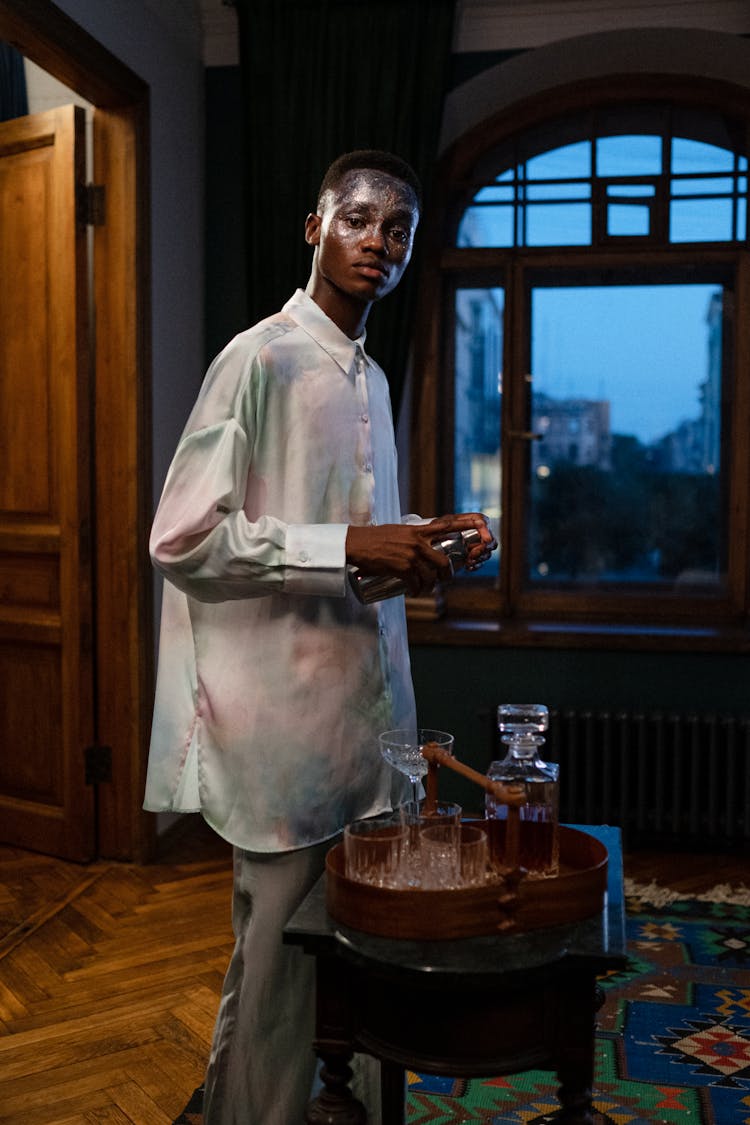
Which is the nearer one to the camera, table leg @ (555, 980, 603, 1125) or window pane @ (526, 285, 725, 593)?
table leg @ (555, 980, 603, 1125)

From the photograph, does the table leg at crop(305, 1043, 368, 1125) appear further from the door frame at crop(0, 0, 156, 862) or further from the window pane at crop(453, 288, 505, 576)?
the window pane at crop(453, 288, 505, 576)

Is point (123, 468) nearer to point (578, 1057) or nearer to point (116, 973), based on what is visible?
point (116, 973)

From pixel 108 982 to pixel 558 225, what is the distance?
296 cm

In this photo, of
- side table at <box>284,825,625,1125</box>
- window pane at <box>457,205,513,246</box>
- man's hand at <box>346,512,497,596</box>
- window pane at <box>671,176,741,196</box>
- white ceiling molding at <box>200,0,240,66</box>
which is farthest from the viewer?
window pane at <box>457,205,513,246</box>

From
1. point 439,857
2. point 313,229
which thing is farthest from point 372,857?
point 313,229

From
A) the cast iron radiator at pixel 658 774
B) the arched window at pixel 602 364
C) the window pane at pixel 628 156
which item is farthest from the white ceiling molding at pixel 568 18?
the cast iron radiator at pixel 658 774

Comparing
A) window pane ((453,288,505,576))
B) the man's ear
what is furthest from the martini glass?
window pane ((453,288,505,576))

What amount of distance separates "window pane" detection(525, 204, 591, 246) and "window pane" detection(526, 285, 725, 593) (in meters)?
0.17

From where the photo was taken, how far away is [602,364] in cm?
424

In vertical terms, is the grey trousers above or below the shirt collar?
below

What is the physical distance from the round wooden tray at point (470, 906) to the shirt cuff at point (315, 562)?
0.35m

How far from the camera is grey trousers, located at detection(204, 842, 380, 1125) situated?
149 cm

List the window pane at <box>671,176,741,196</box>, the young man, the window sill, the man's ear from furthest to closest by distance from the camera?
1. the window pane at <box>671,176,741,196</box>
2. the window sill
3. the man's ear
4. the young man

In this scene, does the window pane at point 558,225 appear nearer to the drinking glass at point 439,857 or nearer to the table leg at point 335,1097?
the drinking glass at point 439,857
